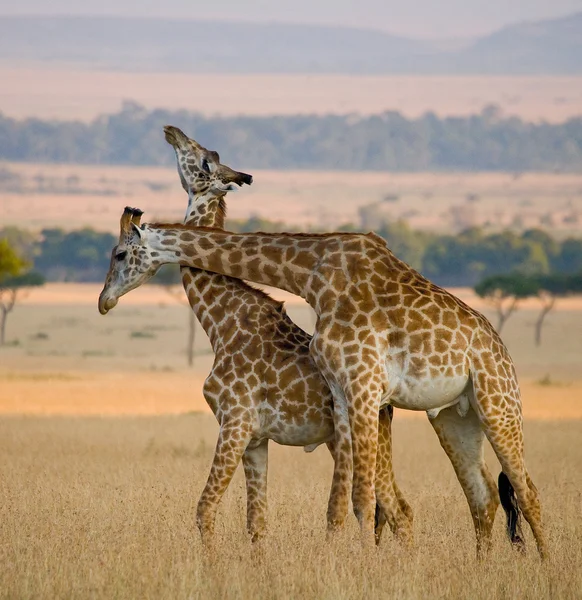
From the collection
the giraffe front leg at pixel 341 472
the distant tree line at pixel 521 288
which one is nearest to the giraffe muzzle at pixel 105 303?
the giraffe front leg at pixel 341 472

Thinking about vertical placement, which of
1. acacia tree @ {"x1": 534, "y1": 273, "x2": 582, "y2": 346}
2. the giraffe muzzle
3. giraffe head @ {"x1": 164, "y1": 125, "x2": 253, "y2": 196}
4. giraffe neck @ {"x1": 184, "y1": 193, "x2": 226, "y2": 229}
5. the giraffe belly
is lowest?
acacia tree @ {"x1": 534, "y1": 273, "x2": 582, "y2": 346}

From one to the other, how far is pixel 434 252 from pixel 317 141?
8894cm

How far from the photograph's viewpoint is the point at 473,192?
161 m

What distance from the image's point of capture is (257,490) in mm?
9984

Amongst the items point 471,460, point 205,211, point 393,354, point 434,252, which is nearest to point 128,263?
point 205,211

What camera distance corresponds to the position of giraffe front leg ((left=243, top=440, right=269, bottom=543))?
32.7ft

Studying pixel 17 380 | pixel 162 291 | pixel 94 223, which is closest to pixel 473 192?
pixel 94 223

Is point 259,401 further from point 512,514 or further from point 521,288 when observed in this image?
point 521,288

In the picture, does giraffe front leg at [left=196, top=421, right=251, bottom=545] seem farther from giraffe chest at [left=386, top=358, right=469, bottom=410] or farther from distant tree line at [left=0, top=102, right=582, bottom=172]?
distant tree line at [left=0, top=102, right=582, bottom=172]

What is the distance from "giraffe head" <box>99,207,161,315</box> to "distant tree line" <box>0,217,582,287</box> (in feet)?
287

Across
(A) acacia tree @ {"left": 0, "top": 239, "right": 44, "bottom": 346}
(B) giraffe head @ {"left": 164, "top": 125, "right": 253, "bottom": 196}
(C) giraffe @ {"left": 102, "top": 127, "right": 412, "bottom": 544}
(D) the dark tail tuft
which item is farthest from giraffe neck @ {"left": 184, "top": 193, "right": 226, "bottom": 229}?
(A) acacia tree @ {"left": 0, "top": 239, "right": 44, "bottom": 346}

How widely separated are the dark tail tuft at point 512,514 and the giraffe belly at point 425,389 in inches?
32.7

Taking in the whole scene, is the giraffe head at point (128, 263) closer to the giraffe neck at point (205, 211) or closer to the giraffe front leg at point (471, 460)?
the giraffe neck at point (205, 211)

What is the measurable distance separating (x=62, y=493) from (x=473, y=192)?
498ft
